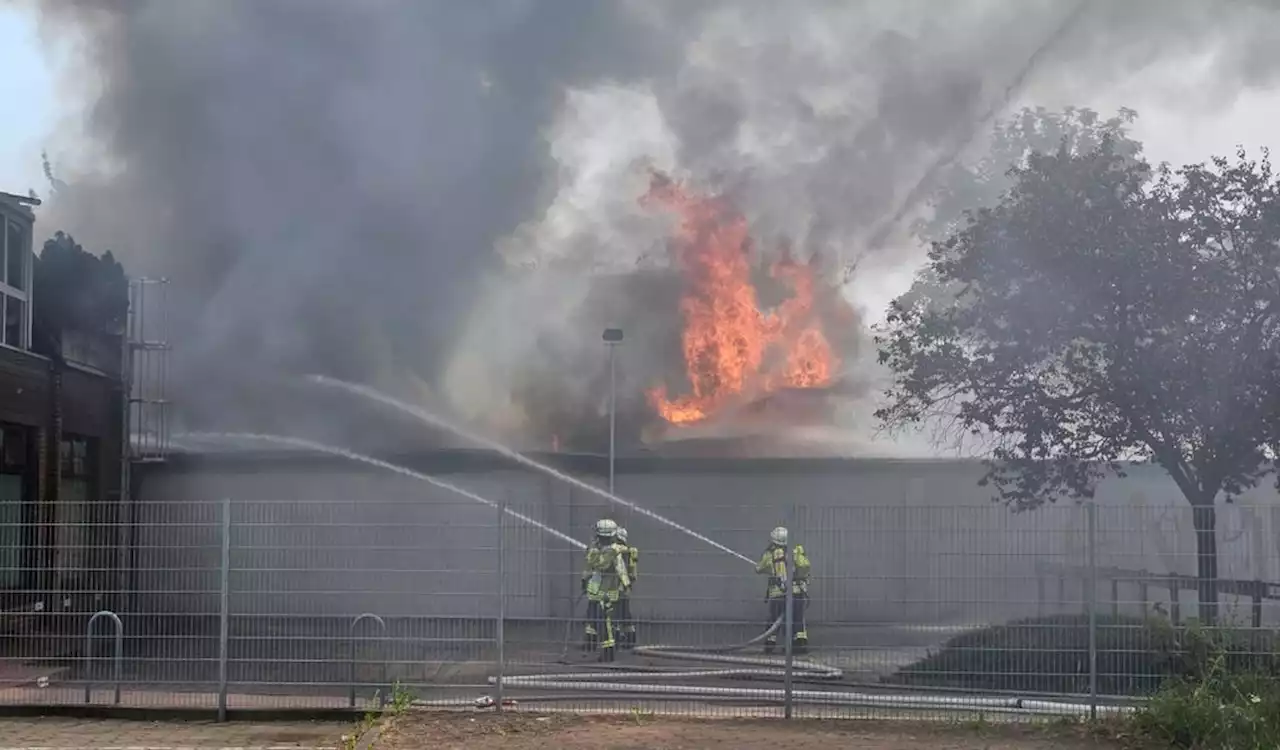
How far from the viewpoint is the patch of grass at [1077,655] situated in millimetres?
8289

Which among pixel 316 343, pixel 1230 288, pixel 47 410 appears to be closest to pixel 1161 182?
pixel 1230 288

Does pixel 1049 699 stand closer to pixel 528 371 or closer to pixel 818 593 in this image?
pixel 818 593

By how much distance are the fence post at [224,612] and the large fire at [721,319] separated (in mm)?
16720

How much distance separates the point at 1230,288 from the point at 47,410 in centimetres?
1341

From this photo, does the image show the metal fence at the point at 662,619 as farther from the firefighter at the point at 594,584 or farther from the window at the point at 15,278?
the window at the point at 15,278

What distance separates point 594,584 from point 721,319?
15.6m

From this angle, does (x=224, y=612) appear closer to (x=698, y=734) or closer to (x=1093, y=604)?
(x=698, y=734)

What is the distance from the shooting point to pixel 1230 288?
476 inches

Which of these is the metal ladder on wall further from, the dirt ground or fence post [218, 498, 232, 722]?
the dirt ground

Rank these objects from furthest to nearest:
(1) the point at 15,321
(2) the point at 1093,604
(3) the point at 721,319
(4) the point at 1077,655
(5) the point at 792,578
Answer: (3) the point at 721,319 → (1) the point at 15,321 → (5) the point at 792,578 → (4) the point at 1077,655 → (2) the point at 1093,604

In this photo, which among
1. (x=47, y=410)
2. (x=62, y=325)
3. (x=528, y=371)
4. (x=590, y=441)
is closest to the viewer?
(x=47, y=410)

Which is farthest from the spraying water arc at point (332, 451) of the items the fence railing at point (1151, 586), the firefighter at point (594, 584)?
the fence railing at point (1151, 586)

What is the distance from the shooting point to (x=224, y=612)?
29.1 ft

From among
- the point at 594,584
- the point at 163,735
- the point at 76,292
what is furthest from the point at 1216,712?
the point at 76,292
